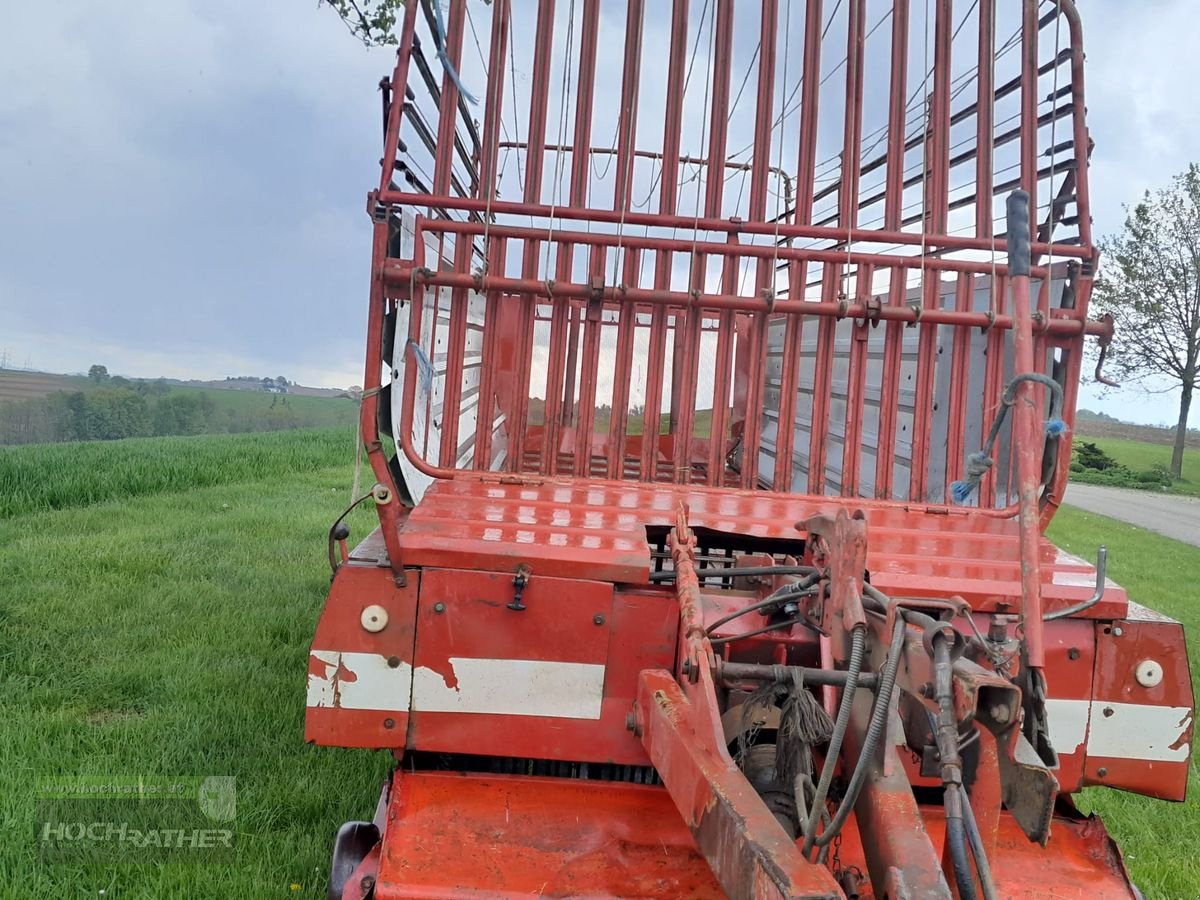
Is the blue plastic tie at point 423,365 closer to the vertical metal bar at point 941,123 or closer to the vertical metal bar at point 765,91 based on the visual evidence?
the vertical metal bar at point 765,91

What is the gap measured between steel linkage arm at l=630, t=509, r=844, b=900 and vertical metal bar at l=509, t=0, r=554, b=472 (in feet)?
3.54

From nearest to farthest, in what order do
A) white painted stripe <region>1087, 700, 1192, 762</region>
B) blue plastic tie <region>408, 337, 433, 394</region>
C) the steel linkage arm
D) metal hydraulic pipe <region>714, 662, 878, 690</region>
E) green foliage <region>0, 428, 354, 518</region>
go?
the steel linkage arm < metal hydraulic pipe <region>714, 662, 878, 690</region> < white painted stripe <region>1087, 700, 1192, 762</region> < blue plastic tie <region>408, 337, 433, 394</region> < green foliage <region>0, 428, 354, 518</region>

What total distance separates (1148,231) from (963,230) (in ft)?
77.8

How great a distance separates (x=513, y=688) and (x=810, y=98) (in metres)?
2.54

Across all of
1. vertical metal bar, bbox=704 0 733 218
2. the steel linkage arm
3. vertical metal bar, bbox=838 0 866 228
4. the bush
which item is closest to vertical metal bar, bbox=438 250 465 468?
vertical metal bar, bbox=704 0 733 218

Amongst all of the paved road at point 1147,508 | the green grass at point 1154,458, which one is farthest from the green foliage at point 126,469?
the green grass at point 1154,458

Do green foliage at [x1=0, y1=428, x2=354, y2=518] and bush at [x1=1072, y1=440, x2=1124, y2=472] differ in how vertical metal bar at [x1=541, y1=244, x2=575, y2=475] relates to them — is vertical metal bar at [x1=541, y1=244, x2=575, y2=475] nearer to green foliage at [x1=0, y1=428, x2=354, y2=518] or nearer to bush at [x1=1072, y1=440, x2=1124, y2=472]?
green foliage at [x1=0, y1=428, x2=354, y2=518]

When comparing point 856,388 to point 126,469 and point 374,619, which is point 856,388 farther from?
point 126,469

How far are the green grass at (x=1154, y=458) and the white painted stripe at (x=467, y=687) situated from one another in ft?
78.0

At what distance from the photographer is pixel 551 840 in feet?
7.32

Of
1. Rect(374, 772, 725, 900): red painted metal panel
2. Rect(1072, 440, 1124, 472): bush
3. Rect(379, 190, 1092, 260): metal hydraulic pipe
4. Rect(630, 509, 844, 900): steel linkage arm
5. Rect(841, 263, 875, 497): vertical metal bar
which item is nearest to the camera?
Rect(630, 509, 844, 900): steel linkage arm

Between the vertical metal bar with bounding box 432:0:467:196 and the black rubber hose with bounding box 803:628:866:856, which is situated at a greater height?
the vertical metal bar with bounding box 432:0:467:196

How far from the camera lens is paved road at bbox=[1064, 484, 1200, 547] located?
45.5 ft

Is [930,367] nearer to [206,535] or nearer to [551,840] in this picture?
[551,840]
